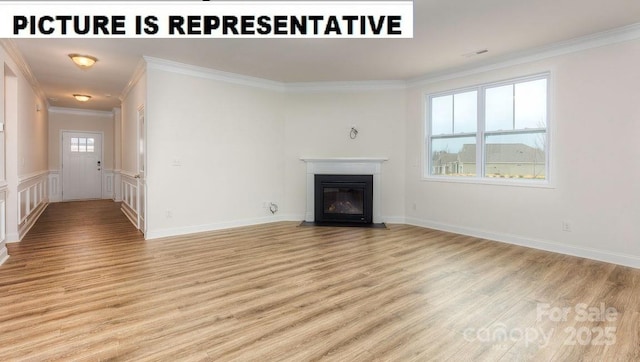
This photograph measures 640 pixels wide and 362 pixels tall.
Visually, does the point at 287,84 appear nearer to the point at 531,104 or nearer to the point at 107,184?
the point at 531,104

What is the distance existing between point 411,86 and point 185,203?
442 cm

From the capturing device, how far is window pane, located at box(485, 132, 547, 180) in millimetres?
4395

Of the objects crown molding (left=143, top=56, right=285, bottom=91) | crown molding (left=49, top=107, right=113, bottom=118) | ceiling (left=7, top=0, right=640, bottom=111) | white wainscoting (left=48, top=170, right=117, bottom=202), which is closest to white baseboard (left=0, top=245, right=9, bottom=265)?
ceiling (left=7, top=0, right=640, bottom=111)

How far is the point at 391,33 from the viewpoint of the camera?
3670mm

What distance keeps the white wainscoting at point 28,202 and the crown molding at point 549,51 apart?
672 centimetres

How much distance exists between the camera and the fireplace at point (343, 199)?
5.82 meters

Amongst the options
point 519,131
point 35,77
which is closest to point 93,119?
point 35,77

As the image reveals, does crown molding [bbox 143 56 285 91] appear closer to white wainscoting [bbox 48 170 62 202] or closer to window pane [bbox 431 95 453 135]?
window pane [bbox 431 95 453 135]

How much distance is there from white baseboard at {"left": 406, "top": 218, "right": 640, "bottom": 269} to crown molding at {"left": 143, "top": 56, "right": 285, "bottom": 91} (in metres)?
3.81

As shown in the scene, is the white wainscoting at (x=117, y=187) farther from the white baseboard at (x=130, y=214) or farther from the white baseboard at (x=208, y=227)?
the white baseboard at (x=208, y=227)

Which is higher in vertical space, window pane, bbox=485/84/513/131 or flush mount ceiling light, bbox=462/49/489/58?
flush mount ceiling light, bbox=462/49/489/58

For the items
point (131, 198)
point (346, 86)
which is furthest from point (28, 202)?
point (346, 86)

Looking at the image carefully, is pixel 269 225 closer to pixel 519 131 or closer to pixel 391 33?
pixel 391 33

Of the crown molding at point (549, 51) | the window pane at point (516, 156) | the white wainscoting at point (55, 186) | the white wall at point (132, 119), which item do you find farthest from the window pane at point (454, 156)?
the white wainscoting at point (55, 186)
